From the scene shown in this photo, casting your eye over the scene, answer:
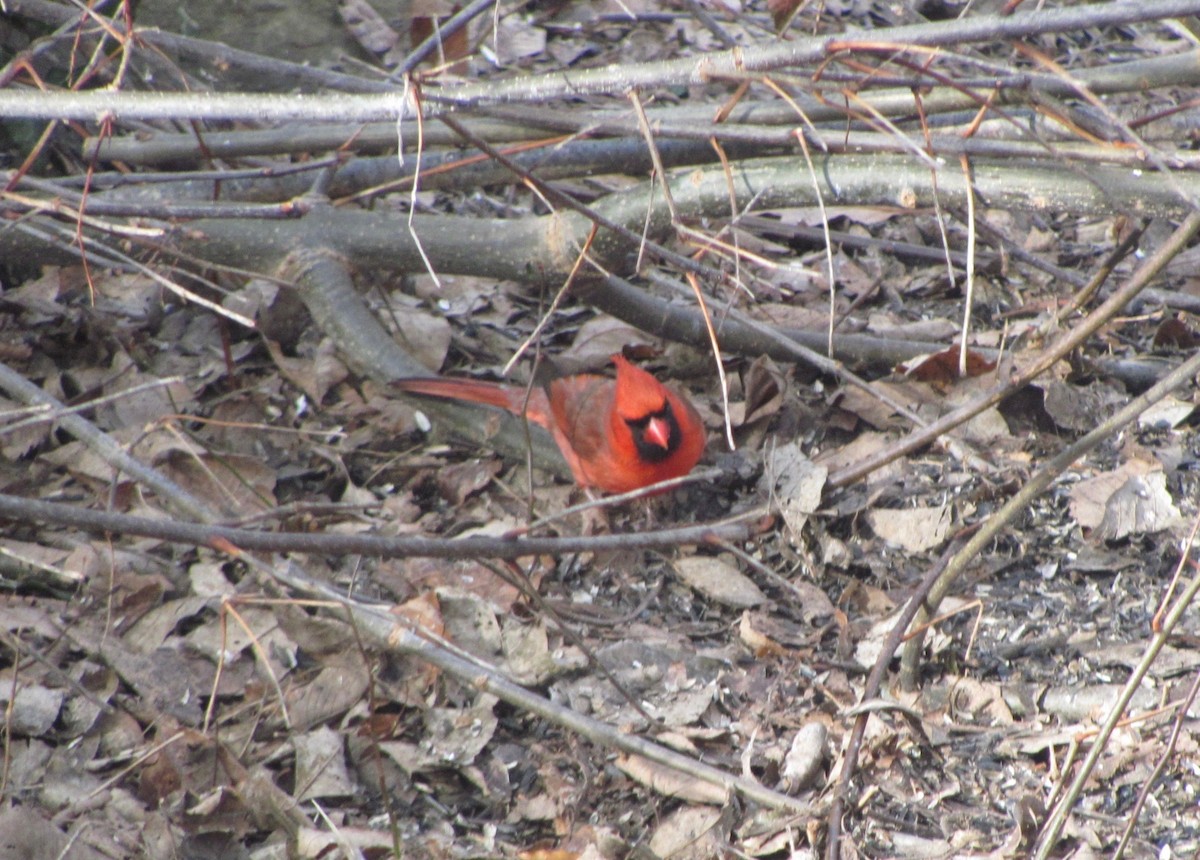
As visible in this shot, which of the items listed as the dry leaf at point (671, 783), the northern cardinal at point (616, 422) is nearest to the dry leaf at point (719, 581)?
the northern cardinal at point (616, 422)

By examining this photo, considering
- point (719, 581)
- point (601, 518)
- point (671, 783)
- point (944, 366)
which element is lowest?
point (601, 518)

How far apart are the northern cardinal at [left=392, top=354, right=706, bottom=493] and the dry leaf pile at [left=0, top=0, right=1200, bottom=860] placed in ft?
0.31

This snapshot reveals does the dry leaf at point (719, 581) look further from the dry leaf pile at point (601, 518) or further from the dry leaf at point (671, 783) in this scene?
the dry leaf at point (671, 783)

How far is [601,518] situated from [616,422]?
316mm

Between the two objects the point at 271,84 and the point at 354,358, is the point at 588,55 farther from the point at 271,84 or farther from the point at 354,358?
the point at 354,358

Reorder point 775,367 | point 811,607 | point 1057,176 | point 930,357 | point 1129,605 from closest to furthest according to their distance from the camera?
point 1057,176
point 1129,605
point 811,607
point 930,357
point 775,367

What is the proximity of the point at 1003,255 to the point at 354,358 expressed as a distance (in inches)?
89.4

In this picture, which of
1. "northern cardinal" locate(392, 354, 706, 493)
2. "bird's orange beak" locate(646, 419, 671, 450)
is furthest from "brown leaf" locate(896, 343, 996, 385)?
"bird's orange beak" locate(646, 419, 671, 450)

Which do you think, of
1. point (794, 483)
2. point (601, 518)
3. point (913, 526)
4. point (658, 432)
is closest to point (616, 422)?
point (658, 432)

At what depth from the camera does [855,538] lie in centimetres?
361

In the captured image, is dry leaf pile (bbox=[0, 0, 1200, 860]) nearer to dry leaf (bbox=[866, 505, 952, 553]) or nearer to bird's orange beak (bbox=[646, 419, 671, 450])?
dry leaf (bbox=[866, 505, 952, 553])

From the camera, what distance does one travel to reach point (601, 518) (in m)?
3.96

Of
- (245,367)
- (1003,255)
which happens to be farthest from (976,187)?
(245,367)

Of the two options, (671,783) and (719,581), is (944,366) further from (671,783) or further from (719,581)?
(671,783)
